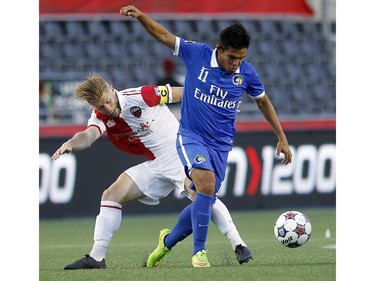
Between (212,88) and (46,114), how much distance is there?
26.7ft

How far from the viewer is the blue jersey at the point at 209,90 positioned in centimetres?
740

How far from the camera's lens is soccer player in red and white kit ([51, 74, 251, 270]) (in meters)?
7.57

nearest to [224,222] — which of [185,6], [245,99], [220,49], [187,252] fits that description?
[220,49]

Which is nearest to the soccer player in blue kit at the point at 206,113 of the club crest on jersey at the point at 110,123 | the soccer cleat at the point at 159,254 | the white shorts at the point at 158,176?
the soccer cleat at the point at 159,254

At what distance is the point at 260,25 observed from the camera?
20109 millimetres

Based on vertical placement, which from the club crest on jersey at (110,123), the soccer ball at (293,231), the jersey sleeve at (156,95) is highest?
the jersey sleeve at (156,95)

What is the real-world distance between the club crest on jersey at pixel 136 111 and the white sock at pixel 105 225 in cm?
68

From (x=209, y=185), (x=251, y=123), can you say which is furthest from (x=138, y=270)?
(x=251, y=123)

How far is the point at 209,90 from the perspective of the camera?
7.40 meters

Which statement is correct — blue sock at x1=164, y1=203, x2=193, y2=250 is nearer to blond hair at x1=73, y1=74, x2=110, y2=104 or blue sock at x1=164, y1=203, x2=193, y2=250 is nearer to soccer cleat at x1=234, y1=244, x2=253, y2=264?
soccer cleat at x1=234, y1=244, x2=253, y2=264

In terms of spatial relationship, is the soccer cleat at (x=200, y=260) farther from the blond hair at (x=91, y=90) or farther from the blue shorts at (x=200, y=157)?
the blond hair at (x=91, y=90)

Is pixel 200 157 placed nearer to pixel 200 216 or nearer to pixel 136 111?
pixel 200 216

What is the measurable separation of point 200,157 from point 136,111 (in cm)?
92
